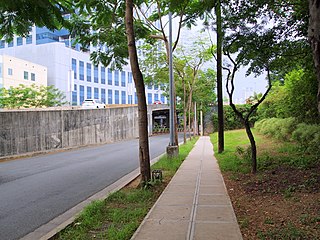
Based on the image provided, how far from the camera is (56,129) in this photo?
22625 millimetres

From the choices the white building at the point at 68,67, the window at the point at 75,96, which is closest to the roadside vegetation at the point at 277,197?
the white building at the point at 68,67

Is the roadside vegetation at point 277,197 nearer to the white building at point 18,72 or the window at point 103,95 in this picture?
the white building at point 18,72

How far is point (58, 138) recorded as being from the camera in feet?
74.8

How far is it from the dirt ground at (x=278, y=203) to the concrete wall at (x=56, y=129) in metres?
14.4

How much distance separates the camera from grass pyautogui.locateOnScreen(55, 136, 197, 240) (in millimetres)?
4578

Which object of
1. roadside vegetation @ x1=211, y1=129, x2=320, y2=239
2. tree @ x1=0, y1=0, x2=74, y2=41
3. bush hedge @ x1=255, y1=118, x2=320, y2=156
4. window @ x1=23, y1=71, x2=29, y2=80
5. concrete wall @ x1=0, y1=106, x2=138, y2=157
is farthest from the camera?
window @ x1=23, y1=71, x2=29, y2=80

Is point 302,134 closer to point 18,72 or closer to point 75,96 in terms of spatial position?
point 18,72

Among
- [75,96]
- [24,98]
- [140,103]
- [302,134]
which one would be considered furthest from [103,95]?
[140,103]

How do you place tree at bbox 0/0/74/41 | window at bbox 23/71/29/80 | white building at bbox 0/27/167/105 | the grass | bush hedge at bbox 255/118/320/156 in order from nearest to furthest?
tree at bbox 0/0/74/41, the grass, bush hedge at bbox 255/118/320/156, window at bbox 23/71/29/80, white building at bbox 0/27/167/105

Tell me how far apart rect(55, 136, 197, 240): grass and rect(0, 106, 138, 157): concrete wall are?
13320 mm

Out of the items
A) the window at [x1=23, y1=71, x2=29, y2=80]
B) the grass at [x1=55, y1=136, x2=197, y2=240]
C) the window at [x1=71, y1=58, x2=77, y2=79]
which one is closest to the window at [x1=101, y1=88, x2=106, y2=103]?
the window at [x1=71, y1=58, x2=77, y2=79]

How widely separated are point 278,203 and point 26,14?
17.7 ft

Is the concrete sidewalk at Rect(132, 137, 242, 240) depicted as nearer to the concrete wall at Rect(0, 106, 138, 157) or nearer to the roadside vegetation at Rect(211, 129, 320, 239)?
the roadside vegetation at Rect(211, 129, 320, 239)

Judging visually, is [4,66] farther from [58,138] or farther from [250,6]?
[250,6]
